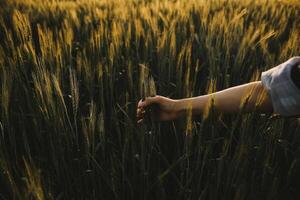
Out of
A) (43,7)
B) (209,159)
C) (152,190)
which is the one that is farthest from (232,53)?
(43,7)

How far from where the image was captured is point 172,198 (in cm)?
91

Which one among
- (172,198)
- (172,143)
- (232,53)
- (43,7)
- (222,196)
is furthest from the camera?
(43,7)

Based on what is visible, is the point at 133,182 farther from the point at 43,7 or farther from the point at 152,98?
the point at 43,7

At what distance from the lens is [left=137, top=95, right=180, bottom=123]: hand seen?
99cm

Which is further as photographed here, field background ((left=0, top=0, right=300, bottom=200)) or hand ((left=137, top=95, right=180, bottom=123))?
hand ((left=137, top=95, right=180, bottom=123))

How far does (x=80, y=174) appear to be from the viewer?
0.93 m

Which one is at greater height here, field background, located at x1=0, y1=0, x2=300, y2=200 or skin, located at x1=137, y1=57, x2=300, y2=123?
skin, located at x1=137, y1=57, x2=300, y2=123

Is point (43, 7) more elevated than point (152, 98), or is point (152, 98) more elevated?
point (152, 98)

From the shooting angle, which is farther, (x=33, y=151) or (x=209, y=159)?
(x=33, y=151)

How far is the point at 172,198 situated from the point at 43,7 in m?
2.18

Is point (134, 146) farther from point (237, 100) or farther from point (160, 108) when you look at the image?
point (237, 100)

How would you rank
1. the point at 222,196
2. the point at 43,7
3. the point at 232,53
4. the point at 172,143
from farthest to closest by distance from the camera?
1. the point at 43,7
2. the point at 232,53
3. the point at 172,143
4. the point at 222,196

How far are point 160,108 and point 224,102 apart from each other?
0.16 metres

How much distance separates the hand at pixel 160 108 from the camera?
3.24ft
